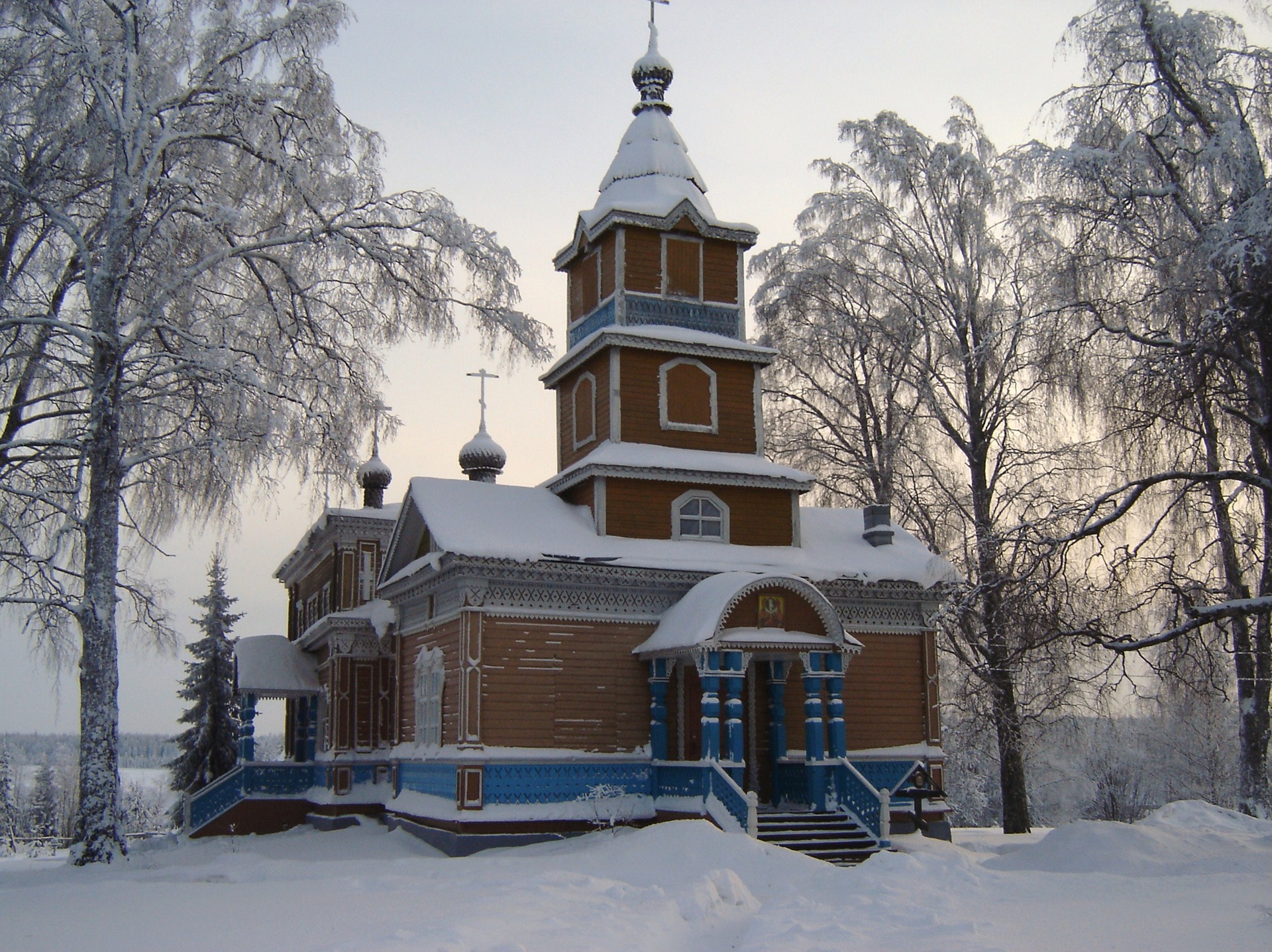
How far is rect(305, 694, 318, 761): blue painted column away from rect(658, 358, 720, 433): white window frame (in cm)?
1144

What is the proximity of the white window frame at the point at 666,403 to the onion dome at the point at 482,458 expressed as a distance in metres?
7.83

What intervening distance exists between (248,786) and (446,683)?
28.3 ft

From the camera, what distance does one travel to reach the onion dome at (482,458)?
26.5 meters

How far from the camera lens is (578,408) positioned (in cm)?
2094

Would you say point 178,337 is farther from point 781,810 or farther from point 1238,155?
point 1238,155

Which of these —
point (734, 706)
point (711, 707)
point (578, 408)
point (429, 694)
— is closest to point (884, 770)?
point (734, 706)

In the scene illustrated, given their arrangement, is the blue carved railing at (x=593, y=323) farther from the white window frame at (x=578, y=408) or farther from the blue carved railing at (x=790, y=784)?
the blue carved railing at (x=790, y=784)

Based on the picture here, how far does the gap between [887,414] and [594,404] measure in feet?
28.9

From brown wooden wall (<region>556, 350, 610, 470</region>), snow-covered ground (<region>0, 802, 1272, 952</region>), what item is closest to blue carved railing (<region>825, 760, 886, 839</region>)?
snow-covered ground (<region>0, 802, 1272, 952</region>)

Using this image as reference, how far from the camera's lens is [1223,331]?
44.4 feet

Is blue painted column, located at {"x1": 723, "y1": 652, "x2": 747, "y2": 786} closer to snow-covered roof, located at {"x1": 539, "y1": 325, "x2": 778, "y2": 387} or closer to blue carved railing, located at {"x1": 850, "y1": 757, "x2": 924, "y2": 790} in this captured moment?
blue carved railing, located at {"x1": 850, "y1": 757, "x2": 924, "y2": 790}

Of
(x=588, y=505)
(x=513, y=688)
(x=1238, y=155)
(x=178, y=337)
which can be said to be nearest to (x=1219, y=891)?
(x=1238, y=155)

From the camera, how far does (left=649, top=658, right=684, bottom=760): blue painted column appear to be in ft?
55.9

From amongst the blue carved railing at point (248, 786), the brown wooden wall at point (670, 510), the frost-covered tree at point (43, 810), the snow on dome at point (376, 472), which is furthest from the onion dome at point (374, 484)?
the frost-covered tree at point (43, 810)
